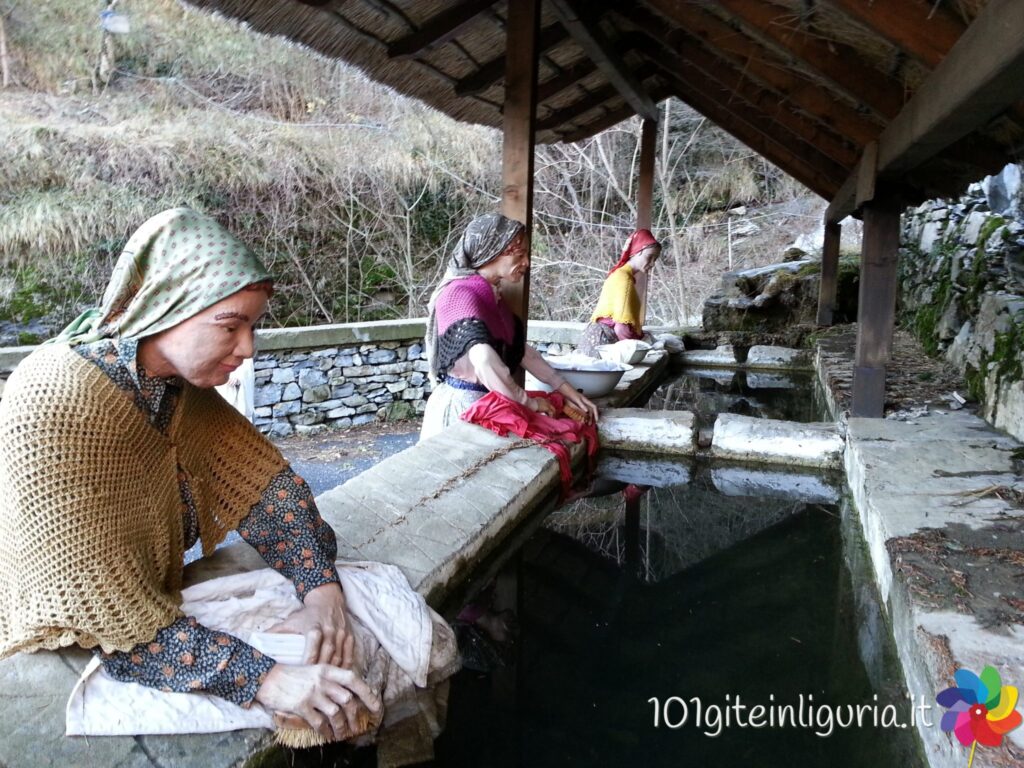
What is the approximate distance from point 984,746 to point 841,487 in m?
2.28

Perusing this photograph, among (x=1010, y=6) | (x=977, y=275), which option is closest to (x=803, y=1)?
(x=1010, y=6)

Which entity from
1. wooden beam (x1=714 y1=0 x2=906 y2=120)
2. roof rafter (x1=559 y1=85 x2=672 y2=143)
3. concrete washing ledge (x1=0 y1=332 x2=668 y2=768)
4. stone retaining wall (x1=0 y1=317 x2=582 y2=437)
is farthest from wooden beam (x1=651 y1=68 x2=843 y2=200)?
concrete washing ledge (x1=0 y1=332 x2=668 y2=768)

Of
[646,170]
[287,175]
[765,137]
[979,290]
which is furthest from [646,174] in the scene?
[287,175]

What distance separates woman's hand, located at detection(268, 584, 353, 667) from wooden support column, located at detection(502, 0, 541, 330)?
2.33 metres

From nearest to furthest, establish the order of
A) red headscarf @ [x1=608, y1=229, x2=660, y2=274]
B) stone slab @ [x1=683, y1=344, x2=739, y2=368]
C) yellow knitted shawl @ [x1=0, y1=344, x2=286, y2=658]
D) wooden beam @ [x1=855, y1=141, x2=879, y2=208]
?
yellow knitted shawl @ [x1=0, y1=344, x2=286, y2=658] < wooden beam @ [x1=855, y1=141, x2=879, y2=208] < red headscarf @ [x1=608, y1=229, x2=660, y2=274] < stone slab @ [x1=683, y1=344, x2=739, y2=368]

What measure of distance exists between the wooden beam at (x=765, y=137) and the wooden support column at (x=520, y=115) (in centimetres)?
278

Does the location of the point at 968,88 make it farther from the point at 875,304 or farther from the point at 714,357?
the point at 714,357

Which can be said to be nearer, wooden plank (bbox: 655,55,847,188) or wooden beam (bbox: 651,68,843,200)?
wooden plank (bbox: 655,55,847,188)

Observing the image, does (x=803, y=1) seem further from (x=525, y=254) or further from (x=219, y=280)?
(x=219, y=280)

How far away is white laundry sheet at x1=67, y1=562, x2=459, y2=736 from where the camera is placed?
1262mm

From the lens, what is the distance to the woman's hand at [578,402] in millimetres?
3881

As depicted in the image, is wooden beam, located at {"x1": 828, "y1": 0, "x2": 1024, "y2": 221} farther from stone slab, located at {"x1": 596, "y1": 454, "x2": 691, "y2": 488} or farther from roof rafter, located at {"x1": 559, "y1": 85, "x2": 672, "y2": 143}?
roof rafter, located at {"x1": 559, "y1": 85, "x2": 672, "y2": 143}

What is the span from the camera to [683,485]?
3.64 m

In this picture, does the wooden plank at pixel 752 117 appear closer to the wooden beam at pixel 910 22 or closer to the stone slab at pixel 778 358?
the stone slab at pixel 778 358
